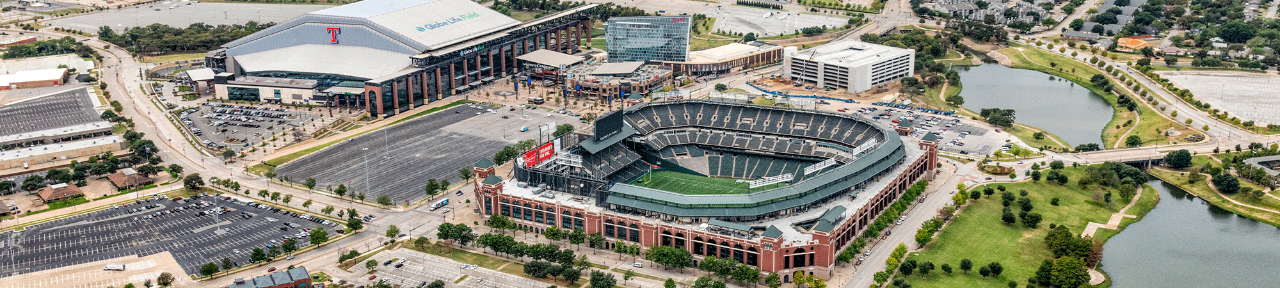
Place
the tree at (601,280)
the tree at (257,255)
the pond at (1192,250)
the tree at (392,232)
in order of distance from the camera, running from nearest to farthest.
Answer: the tree at (601,280)
the tree at (257,255)
the pond at (1192,250)
the tree at (392,232)

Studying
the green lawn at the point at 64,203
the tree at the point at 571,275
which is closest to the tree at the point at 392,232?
the tree at the point at 571,275

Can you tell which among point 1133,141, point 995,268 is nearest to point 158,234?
point 995,268

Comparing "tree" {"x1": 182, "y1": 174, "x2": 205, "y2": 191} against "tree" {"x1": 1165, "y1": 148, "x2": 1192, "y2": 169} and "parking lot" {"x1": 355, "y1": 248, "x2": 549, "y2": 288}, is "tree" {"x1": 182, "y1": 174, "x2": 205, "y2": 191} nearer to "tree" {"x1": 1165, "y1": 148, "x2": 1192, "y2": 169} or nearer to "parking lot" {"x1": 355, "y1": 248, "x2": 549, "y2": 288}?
"parking lot" {"x1": 355, "y1": 248, "x2": 549, "y2": 288}

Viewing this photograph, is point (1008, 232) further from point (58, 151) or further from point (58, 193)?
point (58, 151)

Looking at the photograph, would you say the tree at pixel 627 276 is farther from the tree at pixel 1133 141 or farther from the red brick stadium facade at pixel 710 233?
the tree at pixel 1133 141

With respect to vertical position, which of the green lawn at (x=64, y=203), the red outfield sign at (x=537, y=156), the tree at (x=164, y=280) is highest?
the red outfield sign at (x=537, y=156)

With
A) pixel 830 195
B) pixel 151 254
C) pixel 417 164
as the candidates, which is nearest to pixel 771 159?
pixel 830 195

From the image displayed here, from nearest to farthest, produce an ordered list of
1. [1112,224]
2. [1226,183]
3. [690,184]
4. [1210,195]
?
[1112,224], [690,184], [1226,183], [1210,195]
